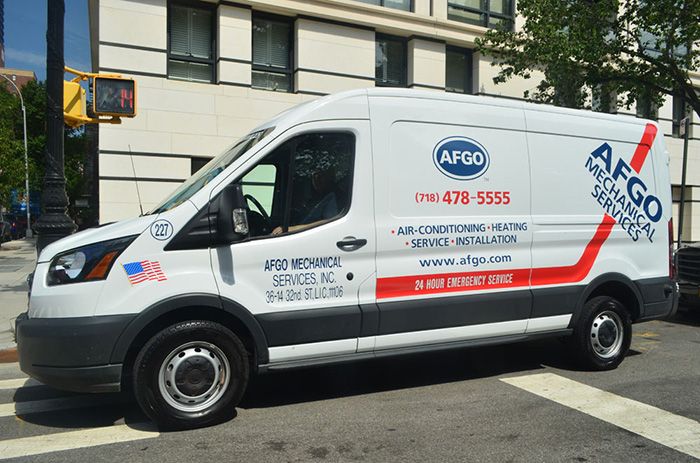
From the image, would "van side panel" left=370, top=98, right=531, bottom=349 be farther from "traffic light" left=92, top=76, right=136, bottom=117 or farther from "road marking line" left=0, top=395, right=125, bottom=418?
"traffic light" left=92, top=76, right=136, bottom=117

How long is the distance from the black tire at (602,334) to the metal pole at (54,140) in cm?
619

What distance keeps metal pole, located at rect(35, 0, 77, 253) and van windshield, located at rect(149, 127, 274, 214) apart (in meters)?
3.25

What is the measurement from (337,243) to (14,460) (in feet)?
8.72

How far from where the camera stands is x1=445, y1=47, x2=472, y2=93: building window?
55.0ft

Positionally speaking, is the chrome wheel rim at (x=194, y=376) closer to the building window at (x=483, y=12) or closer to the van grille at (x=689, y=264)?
the van grille at (x=689, y=264)

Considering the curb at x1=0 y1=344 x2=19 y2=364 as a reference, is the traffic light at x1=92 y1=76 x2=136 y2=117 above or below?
above

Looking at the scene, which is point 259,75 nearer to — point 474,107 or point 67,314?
point 474,107

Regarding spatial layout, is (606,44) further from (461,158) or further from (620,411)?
(620,411)

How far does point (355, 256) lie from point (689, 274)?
6.66 m

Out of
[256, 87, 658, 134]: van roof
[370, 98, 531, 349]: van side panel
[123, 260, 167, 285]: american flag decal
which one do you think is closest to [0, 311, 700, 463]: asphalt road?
[370, 98, 531, 349]: van side panel

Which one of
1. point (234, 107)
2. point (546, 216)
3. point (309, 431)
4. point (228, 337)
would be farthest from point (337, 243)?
point (234, 107)

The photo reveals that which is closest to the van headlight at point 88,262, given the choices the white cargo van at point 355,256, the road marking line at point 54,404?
the white cargo van at point 355,256

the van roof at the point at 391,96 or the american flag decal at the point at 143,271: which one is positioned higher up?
the van roof at the point at 391,96

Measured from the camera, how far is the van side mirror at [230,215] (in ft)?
13.6
